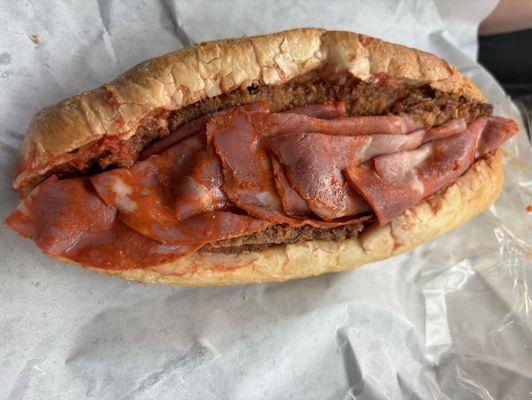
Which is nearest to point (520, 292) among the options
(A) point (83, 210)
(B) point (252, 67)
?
(B) point (252, 67)

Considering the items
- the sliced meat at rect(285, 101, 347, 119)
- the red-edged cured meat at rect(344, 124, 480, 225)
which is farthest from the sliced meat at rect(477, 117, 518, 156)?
the sliced meat at rect(285, 101, 347, 119)

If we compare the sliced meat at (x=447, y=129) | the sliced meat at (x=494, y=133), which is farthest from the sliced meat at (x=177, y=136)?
the sliced meat at (x=494, y=133)

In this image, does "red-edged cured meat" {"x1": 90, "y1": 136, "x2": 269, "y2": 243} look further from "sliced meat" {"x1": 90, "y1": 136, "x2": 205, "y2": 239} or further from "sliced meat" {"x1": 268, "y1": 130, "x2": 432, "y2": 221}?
"sliced meat" {"x1": 268, "y1": 130, "x2": 432, "y2": 221}

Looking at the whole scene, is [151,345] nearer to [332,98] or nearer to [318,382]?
[318,382]

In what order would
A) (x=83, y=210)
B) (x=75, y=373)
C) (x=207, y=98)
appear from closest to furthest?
(x=83, y=210)
(x=207, y=98)
(x=75, y=373)

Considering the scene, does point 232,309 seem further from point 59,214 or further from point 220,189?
point 59,214

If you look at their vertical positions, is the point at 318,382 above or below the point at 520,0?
below

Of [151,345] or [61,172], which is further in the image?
[151,345]

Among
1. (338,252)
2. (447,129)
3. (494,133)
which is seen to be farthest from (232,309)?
(494,133)
